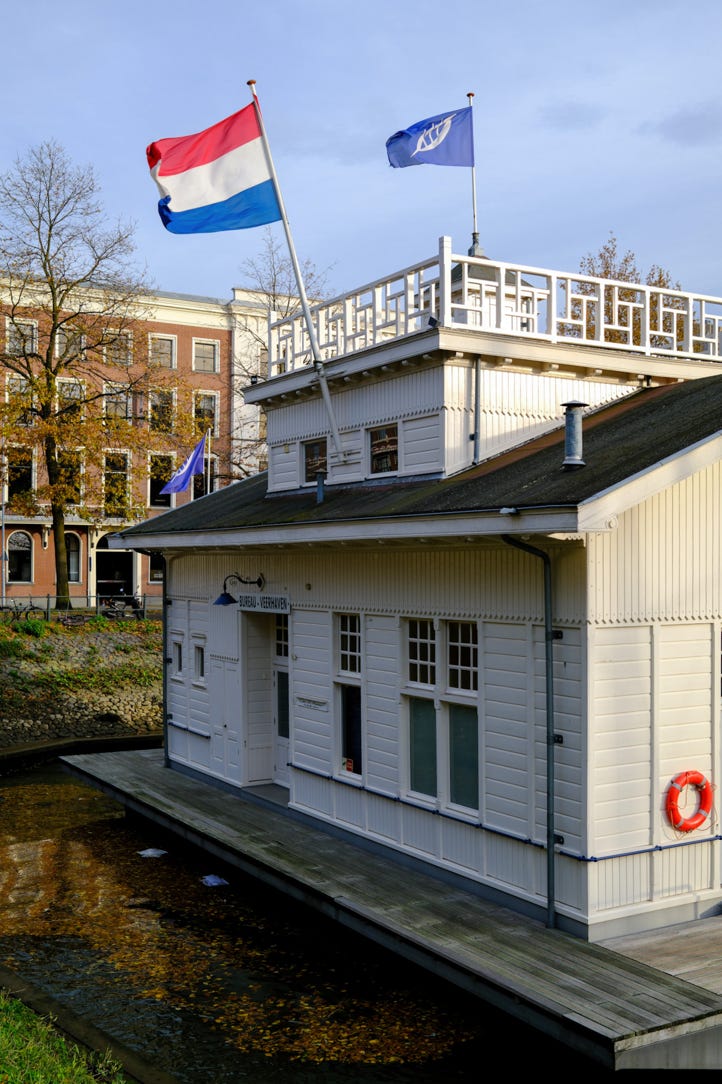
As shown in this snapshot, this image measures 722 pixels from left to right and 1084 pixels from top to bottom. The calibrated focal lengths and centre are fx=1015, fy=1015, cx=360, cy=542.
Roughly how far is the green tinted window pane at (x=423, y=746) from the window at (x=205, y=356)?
44783 mm

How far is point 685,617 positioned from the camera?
10.5 meters

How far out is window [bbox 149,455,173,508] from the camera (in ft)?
120

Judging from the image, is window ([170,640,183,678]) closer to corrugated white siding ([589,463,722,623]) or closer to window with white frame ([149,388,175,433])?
corrugated white siding ([589,463,722,623])

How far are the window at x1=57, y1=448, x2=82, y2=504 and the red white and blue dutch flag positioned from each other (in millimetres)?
19497

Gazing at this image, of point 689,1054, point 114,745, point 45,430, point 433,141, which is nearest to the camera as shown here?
point 689,1054

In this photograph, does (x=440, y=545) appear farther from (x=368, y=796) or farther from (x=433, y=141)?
(x=433, y=141)

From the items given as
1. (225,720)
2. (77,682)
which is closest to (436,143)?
(225,720)

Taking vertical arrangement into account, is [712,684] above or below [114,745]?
above

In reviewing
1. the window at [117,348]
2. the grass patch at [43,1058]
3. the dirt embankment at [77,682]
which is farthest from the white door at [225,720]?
the window at [117,348]

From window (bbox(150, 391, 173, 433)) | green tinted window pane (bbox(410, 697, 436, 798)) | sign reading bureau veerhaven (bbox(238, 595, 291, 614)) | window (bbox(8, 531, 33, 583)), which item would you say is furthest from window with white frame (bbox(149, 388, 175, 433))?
green tinted window pane (bbox(410, 697, 436, 798))

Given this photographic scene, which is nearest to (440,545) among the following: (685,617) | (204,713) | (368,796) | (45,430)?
(685,617)

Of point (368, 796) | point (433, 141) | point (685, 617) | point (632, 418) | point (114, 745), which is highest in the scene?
point (433, 141)

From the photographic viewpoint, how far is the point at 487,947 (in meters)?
9.85

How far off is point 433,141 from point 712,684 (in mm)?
9145
